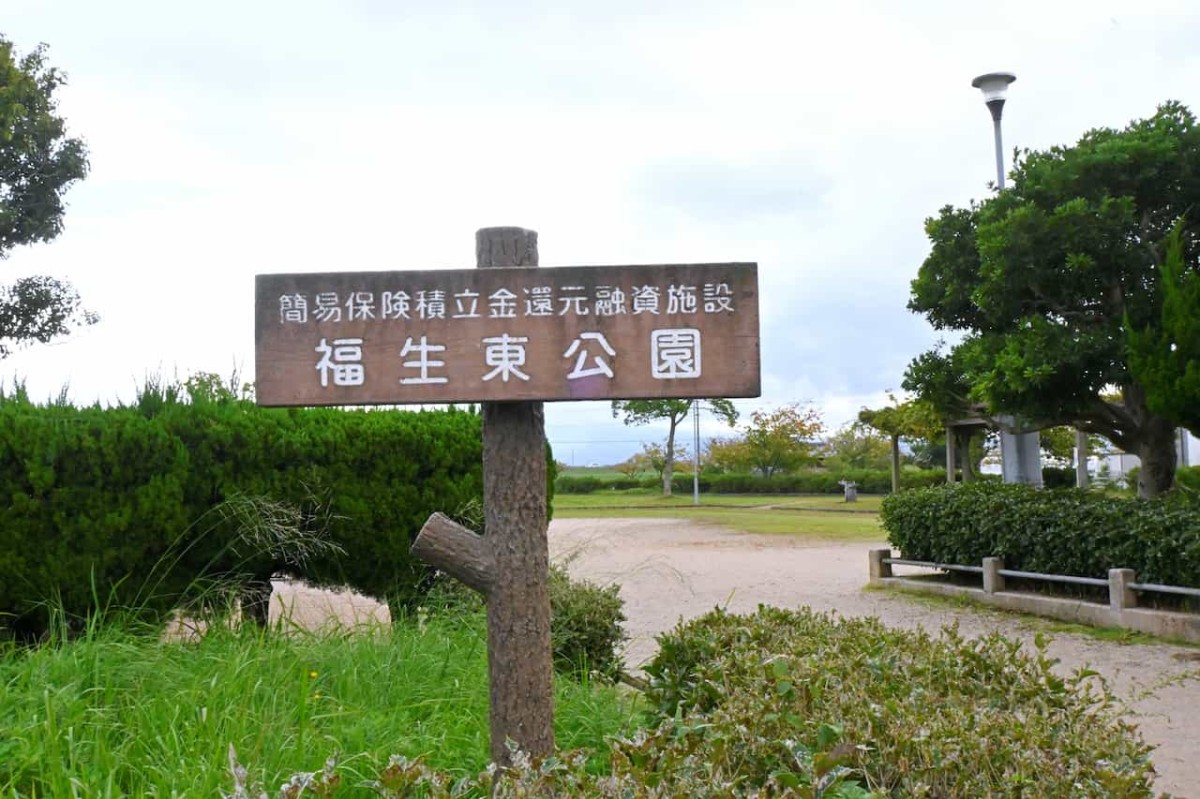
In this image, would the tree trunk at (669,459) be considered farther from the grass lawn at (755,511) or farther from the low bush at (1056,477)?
the low bush at (1056,477)

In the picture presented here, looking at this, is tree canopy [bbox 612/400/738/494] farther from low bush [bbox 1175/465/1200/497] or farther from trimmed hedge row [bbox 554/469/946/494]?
low bush [bbox 1175/465/1200/497]

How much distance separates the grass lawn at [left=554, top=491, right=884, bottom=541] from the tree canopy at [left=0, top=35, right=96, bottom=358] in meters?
13.6

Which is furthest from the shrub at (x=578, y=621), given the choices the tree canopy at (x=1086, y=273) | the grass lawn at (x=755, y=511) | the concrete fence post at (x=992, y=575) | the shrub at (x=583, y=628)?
the grass lawn at (x=755, y=511)

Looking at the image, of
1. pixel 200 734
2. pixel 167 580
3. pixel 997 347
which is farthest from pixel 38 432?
pixel 997 347

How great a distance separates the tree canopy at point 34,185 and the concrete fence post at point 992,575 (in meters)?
16.4

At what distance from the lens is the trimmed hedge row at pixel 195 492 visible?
499 centimetres

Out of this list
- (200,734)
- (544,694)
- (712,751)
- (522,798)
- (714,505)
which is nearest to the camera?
(522,798)

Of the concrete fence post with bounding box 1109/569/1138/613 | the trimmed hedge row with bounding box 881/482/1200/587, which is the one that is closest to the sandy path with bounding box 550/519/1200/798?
the concrete fence post with bounding box 1109/569/1138/613

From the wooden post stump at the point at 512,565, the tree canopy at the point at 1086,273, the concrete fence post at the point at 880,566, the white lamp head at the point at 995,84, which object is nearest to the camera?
the wooden post stump at the point at 512,565

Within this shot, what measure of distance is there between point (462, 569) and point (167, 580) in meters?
2.57

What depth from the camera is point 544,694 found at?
3.33 m

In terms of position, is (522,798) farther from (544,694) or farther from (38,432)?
(38,432)

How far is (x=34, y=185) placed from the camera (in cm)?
1880

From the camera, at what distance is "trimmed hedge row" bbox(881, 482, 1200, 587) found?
8820 millimetres
